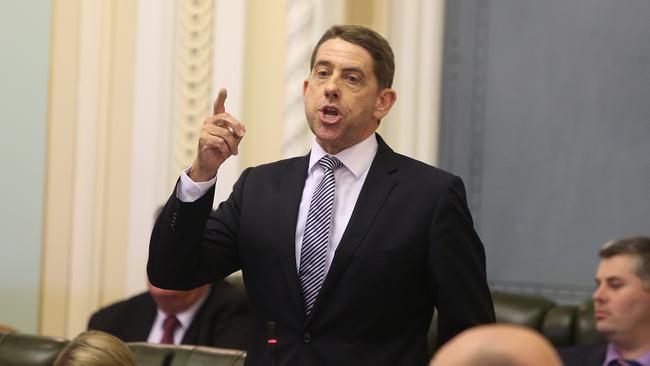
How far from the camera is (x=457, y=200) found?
2.91m

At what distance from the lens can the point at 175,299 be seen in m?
4.88

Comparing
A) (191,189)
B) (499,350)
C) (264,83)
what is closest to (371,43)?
(191,189)

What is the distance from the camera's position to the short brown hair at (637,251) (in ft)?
13.5

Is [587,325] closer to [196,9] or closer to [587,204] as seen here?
[587,204]

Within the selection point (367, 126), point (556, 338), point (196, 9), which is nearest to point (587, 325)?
point (556, 338)

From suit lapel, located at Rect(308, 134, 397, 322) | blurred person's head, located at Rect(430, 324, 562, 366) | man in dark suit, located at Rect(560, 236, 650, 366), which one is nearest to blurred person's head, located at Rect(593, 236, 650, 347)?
man in dark suit, located at Rect(560, 236, 650, 366)

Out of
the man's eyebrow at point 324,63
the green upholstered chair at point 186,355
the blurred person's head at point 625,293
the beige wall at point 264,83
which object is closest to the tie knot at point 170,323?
the beige wall at point 264,83

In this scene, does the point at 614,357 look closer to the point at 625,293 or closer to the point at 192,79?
the point at 625,293

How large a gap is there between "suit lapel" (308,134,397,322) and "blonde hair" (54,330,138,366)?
2.15 ft

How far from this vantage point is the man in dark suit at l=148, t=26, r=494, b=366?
9.22 feet

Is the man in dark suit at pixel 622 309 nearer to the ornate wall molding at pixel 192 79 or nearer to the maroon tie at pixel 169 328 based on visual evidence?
the maroon tie at pixel 169 328

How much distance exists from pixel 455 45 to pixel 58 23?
1.85m

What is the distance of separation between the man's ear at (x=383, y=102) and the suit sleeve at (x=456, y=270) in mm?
262

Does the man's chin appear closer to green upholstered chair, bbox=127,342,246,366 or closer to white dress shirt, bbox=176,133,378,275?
green upholstered chair, bbox=127,342,246,366
